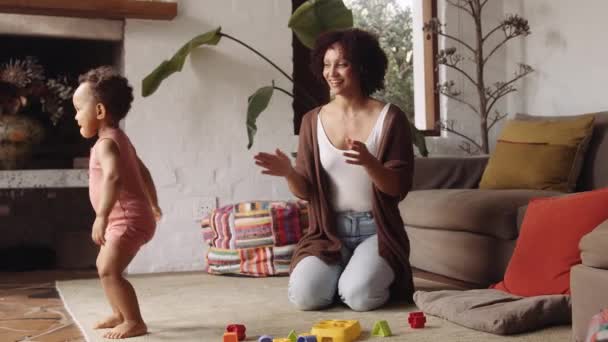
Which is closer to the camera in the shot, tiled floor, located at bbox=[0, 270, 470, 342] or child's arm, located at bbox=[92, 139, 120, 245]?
child's arm, located at bbox=[92, 139, 120, 245]

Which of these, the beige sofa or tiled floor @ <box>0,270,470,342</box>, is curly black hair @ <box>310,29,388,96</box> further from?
tiled floor @ <box>0,270,470,342</box>

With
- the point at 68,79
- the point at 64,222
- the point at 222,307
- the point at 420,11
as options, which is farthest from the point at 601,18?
the point at 64,222

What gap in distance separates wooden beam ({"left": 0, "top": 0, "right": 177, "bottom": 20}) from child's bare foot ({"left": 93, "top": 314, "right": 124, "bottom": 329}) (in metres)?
1.71

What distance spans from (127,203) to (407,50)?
279cm

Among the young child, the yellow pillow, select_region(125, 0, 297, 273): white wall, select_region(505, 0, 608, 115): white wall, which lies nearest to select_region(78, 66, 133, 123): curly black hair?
the young child

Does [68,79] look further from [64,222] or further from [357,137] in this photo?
[357,137]

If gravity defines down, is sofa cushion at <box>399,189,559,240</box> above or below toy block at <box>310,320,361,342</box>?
above

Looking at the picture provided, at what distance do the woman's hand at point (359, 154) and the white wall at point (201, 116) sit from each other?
1.56m

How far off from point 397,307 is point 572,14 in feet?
7.36

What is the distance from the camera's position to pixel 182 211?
380 cm

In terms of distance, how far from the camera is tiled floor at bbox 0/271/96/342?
229 cm

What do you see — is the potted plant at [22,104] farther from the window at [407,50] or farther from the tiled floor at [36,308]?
the window at [407,50]

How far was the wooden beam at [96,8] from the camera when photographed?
3439mm

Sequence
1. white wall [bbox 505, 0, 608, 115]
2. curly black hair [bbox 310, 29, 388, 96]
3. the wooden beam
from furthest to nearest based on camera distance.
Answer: white wall [bbox 505, 0, 608, 115], the wooden beam, curly black hair [bbox 310, 29, 388, 96]
